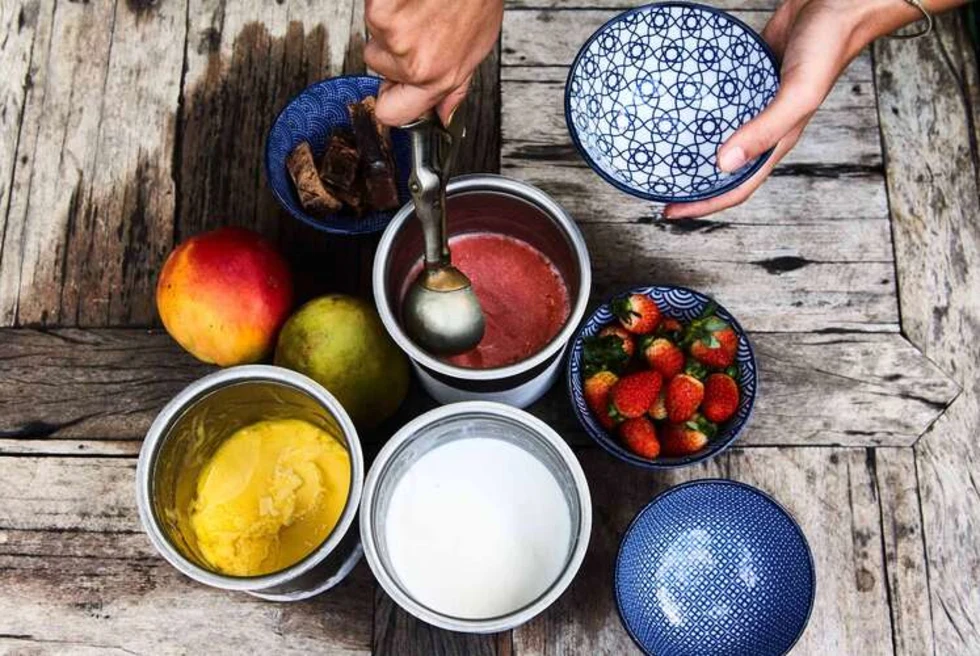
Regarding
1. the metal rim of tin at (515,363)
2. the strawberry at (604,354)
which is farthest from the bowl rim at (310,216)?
the strawberry at (604,354)

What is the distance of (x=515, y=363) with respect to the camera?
0.67 metres

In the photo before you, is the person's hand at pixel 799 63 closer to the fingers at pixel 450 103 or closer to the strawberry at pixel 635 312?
the strawberry at pixel 635 312

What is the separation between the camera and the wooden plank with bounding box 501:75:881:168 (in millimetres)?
896

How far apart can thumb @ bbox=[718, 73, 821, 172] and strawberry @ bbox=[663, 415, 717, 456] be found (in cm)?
22

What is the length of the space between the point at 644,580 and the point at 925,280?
42 cm

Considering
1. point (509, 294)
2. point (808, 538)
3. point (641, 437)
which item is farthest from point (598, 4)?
point (808, 538)


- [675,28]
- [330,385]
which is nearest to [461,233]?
[330,385]

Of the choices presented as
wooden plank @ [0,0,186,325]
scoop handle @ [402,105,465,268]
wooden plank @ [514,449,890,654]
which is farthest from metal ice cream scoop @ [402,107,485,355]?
wooden plank @ [0,0,186,325]

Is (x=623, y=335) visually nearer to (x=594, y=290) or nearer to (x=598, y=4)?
(x=594, y=290)

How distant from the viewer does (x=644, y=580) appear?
31.0 inches

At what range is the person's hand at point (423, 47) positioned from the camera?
0.55 m

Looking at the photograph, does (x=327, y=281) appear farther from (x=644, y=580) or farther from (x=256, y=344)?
(x=644, y=580)

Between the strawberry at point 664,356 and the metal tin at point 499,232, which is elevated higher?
the metal tin at point 499,232

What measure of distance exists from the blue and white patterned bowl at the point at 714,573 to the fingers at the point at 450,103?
1.19ft
